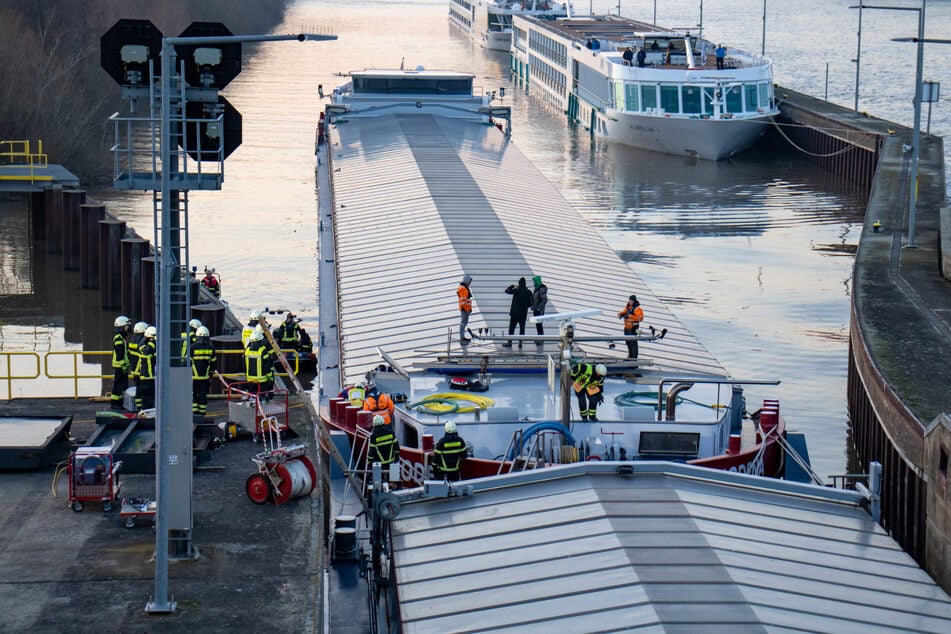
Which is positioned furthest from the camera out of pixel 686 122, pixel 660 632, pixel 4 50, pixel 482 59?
pixel 482 59

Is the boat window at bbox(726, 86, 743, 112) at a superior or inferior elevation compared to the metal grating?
superior

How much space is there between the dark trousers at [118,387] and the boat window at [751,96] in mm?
57138

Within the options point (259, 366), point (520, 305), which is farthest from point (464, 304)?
point (259, 366)

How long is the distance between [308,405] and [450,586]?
8.74 metres

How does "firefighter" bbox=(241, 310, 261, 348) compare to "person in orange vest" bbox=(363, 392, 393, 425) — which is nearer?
"person in orange vest" bbox=(363, 392, 393, 425)

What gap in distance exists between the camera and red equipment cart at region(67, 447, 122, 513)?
1980 cm

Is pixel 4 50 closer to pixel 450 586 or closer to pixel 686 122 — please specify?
pixel 686 122

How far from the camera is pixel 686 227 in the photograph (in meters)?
60.9

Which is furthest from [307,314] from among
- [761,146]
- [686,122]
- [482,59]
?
[482,59]

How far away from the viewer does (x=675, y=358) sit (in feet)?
93.3

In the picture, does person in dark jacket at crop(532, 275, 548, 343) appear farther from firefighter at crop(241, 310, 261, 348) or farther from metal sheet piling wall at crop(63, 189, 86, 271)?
metal sheet piling wall at crop(63, 189, 86, 271)

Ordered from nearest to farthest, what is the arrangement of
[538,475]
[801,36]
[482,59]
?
[538,475] → [482,59] → [801,36]

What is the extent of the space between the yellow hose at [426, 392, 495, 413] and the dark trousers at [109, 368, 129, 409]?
5444 mm

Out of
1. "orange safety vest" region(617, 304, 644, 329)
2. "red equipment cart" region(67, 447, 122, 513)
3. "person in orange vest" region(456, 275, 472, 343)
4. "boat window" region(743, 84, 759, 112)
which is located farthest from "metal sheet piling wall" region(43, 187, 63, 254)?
"boat window" region(743, 84, 759, 112)
